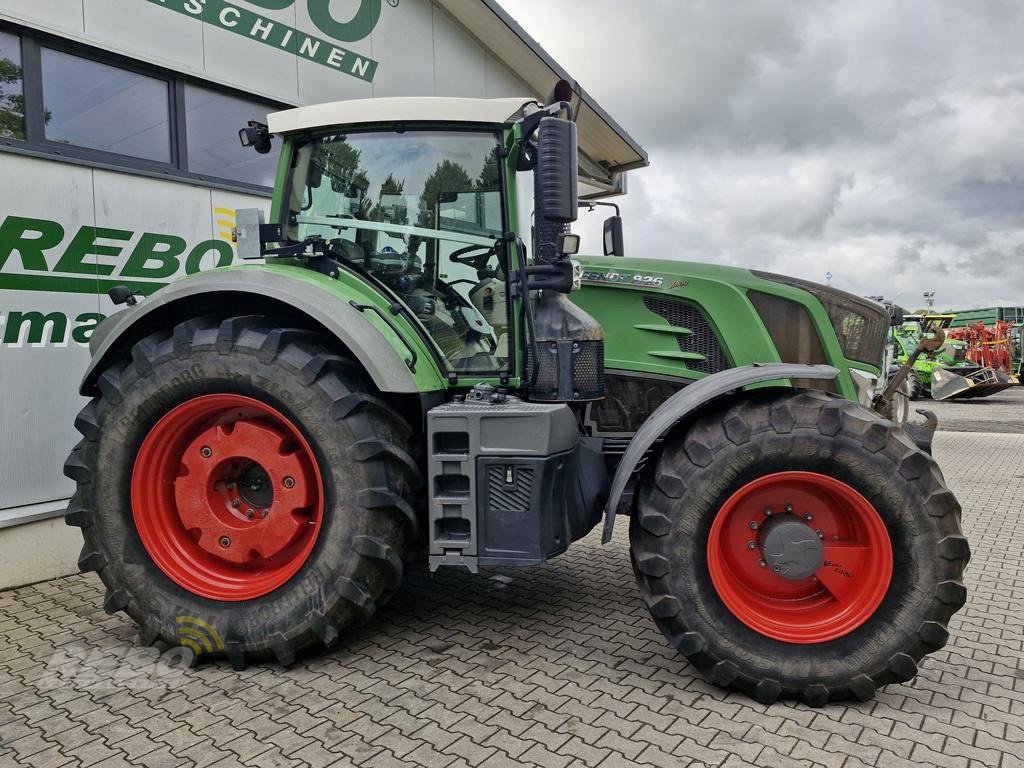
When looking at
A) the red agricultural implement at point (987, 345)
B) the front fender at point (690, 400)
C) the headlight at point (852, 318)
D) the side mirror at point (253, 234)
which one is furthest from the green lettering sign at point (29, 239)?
the red agricultural implement at point (987, 345)

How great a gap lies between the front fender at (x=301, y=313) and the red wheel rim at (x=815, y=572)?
144 centimetres

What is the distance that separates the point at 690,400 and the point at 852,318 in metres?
1.26

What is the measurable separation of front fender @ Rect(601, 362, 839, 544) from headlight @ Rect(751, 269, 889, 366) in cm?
66

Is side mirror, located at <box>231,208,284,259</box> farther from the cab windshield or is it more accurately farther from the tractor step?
the tractor step

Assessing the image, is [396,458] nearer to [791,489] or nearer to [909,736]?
[791,489]

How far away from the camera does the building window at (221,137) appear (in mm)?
5215

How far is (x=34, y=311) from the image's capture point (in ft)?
13.9

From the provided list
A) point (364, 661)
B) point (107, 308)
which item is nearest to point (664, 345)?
point (364, 661)

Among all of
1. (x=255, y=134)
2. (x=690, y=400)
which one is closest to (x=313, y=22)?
(x=255, y=134)

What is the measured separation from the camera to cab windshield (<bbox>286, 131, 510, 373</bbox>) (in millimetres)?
3262

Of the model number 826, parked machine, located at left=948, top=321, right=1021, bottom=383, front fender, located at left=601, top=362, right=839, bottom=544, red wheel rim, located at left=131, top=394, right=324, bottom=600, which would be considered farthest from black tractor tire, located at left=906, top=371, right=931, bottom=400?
red wheel rim, located at left=131, top=394, right=324, bottom=600

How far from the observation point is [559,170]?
277cm

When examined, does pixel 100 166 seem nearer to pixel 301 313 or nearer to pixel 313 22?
pixel 301 313

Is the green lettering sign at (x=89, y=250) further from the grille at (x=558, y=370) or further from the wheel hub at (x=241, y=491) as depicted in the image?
the grille at (x=558, y=370)
